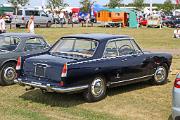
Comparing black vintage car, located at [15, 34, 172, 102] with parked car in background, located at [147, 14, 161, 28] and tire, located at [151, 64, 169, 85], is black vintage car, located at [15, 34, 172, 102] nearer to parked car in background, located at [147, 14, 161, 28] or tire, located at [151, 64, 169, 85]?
tire, located at [151, 64, 169, 85]

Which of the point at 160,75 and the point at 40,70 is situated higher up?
the point at 40,70

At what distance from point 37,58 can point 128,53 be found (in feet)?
7.75

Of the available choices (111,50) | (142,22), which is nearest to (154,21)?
(142,22)

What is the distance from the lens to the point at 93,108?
8.73 meters

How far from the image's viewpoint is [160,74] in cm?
1131

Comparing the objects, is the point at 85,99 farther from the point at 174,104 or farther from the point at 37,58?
the point at 174,104

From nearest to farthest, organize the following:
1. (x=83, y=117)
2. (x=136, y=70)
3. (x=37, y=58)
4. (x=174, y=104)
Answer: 1. (x=174, y=104)
2. (x=83, y=117)
3. (x=37, y=58)
4. (x=136, y=70)

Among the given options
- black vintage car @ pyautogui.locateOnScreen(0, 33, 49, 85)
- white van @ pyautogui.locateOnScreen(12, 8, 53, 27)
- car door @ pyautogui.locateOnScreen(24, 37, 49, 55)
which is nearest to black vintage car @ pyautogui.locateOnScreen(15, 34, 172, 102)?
black vintage car @ pyautogui.locateOnScreen(0, 33, 49, 85)

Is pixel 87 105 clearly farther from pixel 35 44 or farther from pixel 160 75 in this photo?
pixel 35 44

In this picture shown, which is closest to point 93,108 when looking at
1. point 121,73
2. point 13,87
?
point 121,73

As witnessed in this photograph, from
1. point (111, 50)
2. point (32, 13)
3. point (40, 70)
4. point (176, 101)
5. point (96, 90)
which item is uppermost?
point (32, 13)

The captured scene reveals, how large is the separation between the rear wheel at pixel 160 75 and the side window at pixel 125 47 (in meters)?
1.14

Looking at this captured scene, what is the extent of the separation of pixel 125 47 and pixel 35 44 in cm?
301

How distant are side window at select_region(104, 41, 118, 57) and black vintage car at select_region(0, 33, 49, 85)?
2.65 meters
